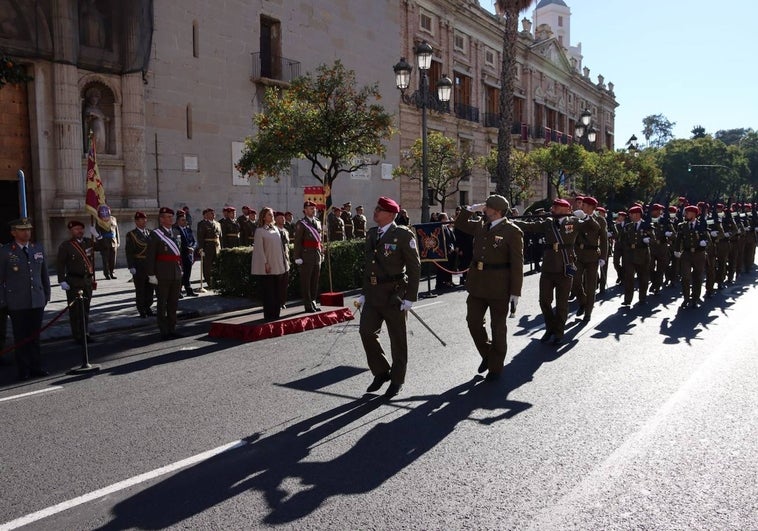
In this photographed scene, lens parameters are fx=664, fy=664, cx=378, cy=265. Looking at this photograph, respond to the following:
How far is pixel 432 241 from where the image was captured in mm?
15555

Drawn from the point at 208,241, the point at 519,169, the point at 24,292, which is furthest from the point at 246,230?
the point at 519,169

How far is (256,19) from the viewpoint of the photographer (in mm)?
25047

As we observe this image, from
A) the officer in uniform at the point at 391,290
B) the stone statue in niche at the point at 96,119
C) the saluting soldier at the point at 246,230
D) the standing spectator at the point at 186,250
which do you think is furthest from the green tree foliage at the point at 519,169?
the officer in uniform at the point at 391,290

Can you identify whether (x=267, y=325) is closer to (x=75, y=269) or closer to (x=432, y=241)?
(x=75, y=269)

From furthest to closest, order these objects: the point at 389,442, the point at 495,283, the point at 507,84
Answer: the point at 507,84 < the point at 495,283 < the point at 389,442

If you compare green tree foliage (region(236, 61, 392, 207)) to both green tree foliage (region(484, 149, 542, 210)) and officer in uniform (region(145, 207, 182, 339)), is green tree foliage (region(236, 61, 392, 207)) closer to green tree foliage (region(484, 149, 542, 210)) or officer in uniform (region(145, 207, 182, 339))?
officer in uniform (region(145, 207, 182, 339))

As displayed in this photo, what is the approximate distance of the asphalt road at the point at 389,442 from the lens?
4066 mm

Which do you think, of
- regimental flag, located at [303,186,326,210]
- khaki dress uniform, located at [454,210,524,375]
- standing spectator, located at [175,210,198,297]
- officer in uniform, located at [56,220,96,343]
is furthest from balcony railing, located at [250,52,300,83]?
khaki dress uniform, located at [454,210,524,375]

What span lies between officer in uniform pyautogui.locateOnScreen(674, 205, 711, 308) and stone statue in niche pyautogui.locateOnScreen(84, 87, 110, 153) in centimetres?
1625

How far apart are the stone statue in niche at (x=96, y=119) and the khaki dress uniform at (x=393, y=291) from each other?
15974 mm

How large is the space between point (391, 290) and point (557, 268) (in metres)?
3.65

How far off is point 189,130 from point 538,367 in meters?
18.0

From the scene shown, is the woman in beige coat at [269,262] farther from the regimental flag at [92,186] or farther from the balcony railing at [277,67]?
the balcony railing at [277,67]

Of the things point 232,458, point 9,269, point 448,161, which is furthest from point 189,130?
point 232,458
